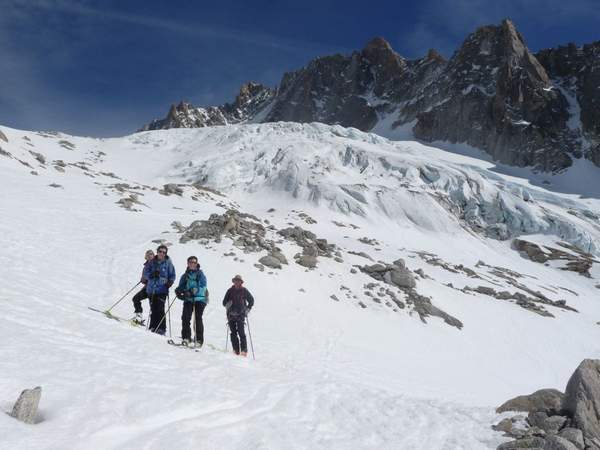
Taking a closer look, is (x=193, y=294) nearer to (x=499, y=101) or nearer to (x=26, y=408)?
(x=26, y=408)

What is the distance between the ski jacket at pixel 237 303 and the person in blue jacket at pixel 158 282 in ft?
5.52

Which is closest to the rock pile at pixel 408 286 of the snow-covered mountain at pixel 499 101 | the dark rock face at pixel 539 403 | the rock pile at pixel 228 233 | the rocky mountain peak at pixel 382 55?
the rock pile at pixel 228 233

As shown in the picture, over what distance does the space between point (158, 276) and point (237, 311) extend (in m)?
2.34

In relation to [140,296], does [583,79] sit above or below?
above

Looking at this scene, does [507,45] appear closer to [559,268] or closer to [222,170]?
[559,268]

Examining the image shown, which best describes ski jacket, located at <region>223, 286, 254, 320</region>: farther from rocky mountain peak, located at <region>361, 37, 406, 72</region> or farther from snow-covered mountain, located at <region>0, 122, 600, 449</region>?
rocky mountain peak, located at <region>361, 37, 406, 72</region>

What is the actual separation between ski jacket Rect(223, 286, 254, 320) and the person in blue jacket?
168 centimetres

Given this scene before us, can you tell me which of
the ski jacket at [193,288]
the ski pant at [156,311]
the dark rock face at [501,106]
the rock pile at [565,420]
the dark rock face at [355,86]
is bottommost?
the rock pile at [565,420]

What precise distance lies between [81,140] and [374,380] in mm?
95915

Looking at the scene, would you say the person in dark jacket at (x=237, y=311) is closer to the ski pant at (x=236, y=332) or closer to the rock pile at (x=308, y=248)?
the ski pant at (x=236, y=332)

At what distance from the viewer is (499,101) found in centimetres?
12681

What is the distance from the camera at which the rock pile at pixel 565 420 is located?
5.96 metres

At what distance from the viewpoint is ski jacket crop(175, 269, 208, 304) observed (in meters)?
10.7

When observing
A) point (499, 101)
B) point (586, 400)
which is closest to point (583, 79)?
point (499, 101)
